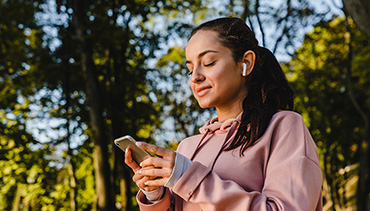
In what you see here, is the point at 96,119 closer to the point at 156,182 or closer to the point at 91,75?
the point at 91,75

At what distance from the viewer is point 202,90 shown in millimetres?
2035

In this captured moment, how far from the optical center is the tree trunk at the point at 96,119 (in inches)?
337

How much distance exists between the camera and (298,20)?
34.5 feet

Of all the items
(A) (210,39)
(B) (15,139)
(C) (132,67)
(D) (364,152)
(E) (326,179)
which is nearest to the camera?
(A) (210,39)

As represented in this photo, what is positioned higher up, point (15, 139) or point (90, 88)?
point (90, 88)

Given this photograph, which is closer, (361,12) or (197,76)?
(197,76)

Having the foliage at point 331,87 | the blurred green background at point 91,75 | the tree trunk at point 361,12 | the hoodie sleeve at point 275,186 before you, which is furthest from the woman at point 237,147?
the foliage at point 331,87

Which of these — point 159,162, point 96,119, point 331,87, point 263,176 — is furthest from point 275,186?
point 331,87

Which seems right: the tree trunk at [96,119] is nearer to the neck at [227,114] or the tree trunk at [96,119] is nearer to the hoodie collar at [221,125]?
the hoodie collar at [221,125]

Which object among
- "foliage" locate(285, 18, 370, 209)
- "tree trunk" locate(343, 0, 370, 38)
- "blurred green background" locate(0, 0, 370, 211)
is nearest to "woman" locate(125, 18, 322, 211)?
"tree trunk" locate(343, 0, 370, 38)

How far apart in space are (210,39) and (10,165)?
19.4 feet

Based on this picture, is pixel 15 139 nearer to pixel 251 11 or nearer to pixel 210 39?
pixel 210 39

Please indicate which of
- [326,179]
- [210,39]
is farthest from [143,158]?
[326,179]

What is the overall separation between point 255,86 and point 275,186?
62 centimetres
